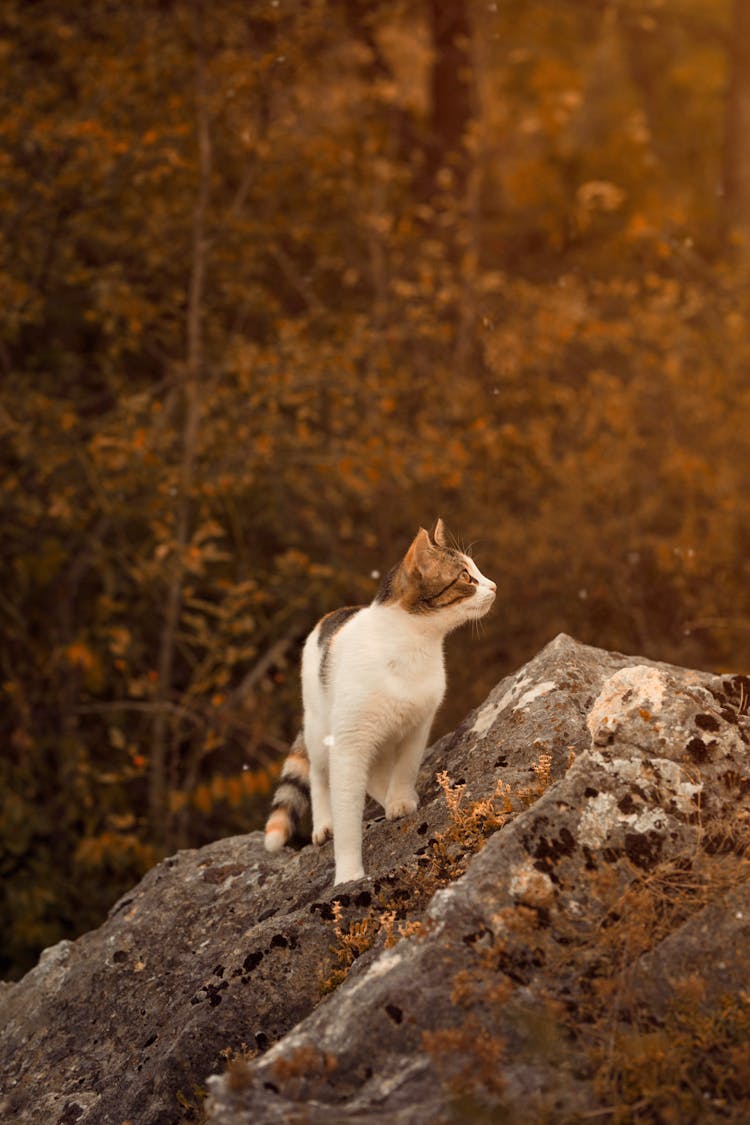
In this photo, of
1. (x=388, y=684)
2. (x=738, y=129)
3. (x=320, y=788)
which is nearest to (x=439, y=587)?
(x=388, y=684)

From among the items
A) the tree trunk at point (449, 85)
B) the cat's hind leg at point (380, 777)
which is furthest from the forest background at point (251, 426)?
the cat's hind leg at point (380, 777)

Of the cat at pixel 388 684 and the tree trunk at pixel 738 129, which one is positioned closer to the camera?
the cat at pixel 388 684

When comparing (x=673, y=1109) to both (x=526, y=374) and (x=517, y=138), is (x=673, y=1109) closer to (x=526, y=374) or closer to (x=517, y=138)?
(x=526, y=374)

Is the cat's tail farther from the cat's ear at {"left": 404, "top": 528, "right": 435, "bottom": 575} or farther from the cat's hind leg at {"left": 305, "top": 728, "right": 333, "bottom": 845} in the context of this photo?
the cat's ear at {"left": 404, "top": 528, "right": 435, "bottom": 575}

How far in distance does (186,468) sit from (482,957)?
640 cm

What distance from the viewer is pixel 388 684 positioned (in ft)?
15.4

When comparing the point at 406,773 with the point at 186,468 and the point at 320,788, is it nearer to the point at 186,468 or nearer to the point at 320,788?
the point at 320,788

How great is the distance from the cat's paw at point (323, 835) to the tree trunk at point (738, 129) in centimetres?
1082

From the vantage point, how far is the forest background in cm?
920

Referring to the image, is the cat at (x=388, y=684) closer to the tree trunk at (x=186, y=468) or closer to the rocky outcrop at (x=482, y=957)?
the rocky outcrop at (x=482, y=957)

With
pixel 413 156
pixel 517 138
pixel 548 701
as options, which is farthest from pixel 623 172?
pixel 548 701

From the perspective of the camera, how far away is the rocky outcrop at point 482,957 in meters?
2.94

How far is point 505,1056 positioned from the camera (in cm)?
297

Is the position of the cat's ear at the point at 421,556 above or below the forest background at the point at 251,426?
above
